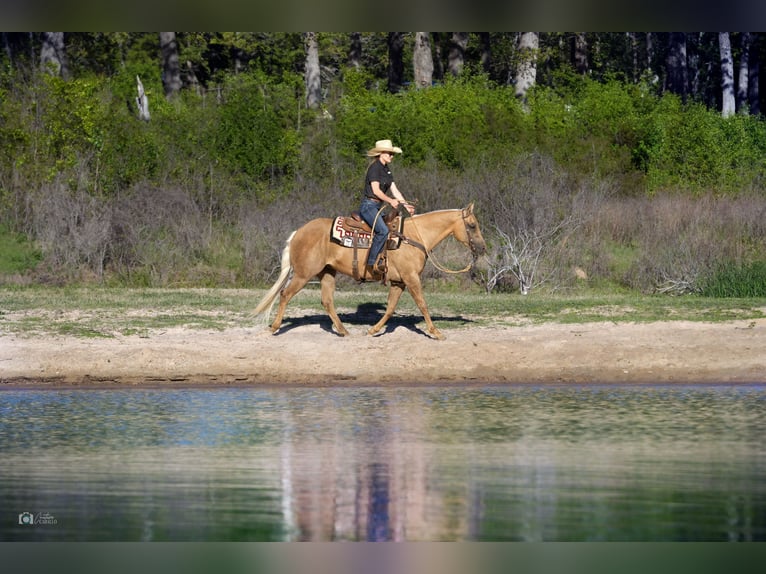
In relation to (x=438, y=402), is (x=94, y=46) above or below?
above

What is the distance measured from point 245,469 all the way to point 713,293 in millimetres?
13178

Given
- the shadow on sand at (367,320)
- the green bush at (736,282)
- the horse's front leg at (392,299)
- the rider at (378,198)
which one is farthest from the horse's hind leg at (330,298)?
the green bush at (736,282)

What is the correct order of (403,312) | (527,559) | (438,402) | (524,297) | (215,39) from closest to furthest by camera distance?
1. (527,559)
2. (438,402)
3. (403,312)
4. (524,297)
5. (215,39)

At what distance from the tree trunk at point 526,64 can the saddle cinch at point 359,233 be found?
71.3 ft

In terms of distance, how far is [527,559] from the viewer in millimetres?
9102

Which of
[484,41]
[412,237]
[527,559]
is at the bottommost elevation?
[527,559]

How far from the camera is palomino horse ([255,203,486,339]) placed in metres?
17.4

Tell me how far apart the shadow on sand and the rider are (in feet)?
4.47

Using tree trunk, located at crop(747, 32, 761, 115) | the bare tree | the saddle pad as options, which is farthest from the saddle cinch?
tree trunk, located at crop(747, 32, 761, 115)

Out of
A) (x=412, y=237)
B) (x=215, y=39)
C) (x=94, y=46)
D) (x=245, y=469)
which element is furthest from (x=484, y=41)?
(x=245, y=469)

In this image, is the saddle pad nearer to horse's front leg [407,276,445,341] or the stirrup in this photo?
the stirrup

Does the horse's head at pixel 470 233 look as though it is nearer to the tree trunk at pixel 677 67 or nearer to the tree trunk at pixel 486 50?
the tree trunk at pixel 677 67

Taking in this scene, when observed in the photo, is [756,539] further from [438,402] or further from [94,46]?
[94,46]

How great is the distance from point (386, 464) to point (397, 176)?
16609 millimetres
